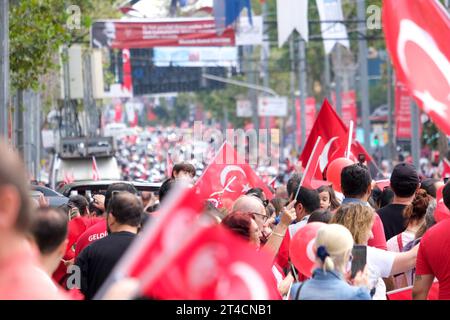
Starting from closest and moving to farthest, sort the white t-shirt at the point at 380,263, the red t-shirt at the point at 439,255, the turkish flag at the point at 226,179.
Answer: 1. the white t-shirt at the point at 380,263
2. the red t-shirt at the point at 439,255
3. the turkish flag at the point at 226,179

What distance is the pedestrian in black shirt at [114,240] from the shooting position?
7484 millimetres

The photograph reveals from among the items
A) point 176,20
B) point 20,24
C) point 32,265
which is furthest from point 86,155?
point 32,265

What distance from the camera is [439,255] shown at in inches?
287

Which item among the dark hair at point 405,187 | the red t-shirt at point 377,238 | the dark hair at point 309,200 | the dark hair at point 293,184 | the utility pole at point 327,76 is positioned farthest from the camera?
→ the utility pole at point 327,76

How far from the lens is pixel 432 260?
732cm

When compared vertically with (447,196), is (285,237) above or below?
below

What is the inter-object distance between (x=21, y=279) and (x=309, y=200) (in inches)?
234

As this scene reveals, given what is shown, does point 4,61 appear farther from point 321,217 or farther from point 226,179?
point 321,217

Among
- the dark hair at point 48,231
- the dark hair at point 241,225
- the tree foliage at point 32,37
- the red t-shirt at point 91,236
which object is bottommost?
the red t-shirt at point 91,236

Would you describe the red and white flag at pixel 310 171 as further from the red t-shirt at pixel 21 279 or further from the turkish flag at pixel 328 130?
the red t-shirt at pixel 21 279

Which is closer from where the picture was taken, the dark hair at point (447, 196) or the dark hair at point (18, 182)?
the dark hair at point (18, 182)

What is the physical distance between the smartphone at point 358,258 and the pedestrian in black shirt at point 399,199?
2577 mm

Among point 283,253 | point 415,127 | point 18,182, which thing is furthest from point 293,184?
point 415,127

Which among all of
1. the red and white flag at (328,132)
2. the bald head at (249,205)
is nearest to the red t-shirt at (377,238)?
the bald head at (249,205)
